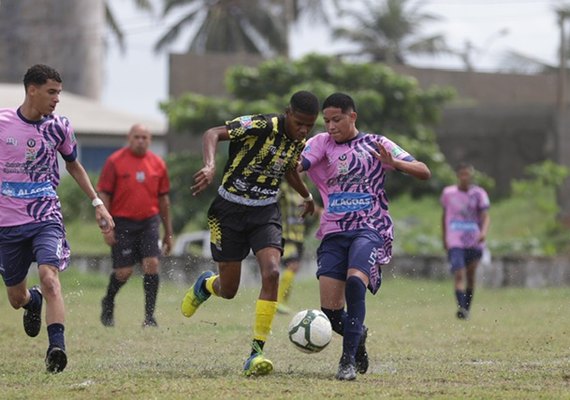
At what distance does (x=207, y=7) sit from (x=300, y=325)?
4682 cm

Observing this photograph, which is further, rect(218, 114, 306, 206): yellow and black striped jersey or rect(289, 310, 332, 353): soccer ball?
rect(218, 114, 306, 206): yellow and black striped jersey

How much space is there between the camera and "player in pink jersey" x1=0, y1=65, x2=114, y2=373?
8.79 meters

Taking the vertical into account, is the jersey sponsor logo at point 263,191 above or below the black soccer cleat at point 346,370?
above

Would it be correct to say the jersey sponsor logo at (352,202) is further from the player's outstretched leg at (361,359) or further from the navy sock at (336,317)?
the player's outstretched leg at (361,359)

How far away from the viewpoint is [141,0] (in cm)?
4709

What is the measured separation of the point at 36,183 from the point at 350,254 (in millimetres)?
2224

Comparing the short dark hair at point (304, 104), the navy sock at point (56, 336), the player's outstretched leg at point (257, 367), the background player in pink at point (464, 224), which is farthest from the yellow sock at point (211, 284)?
the background player in pink at point (464, 224)

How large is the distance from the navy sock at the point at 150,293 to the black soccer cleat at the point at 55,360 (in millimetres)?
4086

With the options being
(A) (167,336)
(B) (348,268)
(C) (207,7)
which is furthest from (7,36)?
(B) (348,268)

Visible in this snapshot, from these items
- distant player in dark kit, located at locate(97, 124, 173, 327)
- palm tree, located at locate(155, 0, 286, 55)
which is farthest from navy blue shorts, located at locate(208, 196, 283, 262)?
palm tree, located at locate(155, 0, 286, 55)

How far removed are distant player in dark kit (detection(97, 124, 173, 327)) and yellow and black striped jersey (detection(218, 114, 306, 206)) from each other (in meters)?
4.01

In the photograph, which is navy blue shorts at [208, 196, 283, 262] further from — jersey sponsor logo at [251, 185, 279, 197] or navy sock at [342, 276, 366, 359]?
navy sock at [342, 276, 366, 359]

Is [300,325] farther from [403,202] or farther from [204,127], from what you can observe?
[403,202]

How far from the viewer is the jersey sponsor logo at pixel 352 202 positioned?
8.96m
